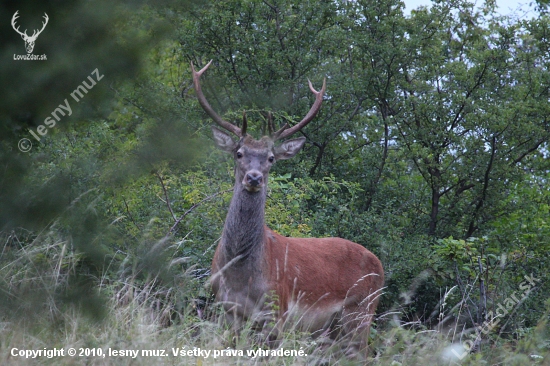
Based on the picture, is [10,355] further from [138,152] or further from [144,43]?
[144,43]

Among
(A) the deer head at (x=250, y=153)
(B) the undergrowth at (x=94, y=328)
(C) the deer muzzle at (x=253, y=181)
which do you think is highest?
(A) the deer head at (x=250, y=153)

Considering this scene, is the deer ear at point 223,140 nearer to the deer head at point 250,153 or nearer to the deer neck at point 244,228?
the deer head at point 250,153

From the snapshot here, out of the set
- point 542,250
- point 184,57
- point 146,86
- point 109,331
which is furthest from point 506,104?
point 146,86

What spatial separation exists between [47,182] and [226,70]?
8.75 m

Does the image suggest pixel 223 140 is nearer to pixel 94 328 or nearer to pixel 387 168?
pixel 94 328

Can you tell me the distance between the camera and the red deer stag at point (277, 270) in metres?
6.03

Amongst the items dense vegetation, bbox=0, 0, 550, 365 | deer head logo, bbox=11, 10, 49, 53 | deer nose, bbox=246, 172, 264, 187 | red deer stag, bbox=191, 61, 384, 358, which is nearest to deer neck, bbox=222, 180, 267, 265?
red deer stag, bbox=191, 61, 384, 358

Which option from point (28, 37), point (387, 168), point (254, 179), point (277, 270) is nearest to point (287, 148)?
point (254, 179)

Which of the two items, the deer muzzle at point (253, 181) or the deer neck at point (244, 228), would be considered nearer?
the deer neck at point (244, 228)

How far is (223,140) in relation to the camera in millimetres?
6957

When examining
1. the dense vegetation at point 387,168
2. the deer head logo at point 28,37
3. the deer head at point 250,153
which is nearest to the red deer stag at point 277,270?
the deer head at point 250,153

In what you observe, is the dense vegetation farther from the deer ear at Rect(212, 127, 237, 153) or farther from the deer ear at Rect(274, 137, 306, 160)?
the deer ear at Rect(274, 137, 306, 160)

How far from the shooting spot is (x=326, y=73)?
447 inches

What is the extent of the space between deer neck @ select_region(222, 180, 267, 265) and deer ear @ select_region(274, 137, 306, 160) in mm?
789
